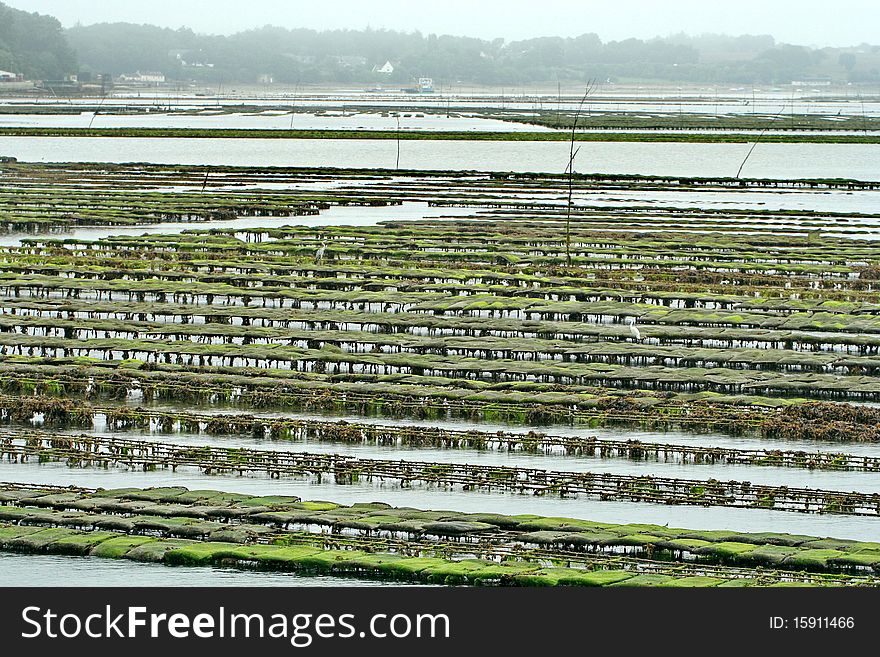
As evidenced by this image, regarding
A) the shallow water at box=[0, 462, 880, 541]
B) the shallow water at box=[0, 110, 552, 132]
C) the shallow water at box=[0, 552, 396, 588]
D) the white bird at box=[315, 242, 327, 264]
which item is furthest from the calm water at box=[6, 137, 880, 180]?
the shallow water at box=[0, 552, 396, 588]

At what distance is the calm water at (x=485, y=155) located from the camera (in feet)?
396

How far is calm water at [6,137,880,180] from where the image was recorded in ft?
396

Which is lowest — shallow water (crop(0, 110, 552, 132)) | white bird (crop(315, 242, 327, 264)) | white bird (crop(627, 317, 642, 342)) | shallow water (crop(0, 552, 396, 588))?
shallow water (crop(0, 552, 396, 588))

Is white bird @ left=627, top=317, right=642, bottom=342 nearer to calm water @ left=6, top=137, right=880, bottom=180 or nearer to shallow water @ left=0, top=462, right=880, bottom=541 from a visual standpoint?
shallow water @ left=0, top=462, right=880, bottom=541

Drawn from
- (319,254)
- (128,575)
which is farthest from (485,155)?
(128,575)

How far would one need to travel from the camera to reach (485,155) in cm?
13850

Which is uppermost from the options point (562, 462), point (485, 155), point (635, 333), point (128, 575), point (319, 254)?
point (485, 155)

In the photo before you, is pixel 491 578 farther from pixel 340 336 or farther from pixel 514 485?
pixel 340 336

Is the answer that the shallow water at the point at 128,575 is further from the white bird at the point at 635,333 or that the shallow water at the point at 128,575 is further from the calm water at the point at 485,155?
the calm water at the point at 485,155

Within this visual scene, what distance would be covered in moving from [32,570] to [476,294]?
2606 centimetres

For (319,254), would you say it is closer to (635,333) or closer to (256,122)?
(635,333)

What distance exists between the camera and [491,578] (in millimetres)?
21344

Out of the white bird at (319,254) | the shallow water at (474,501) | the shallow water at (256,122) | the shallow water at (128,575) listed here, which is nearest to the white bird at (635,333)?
the shallow water at (474,501)

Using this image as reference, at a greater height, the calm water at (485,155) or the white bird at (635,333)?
the calm water at (485,155)
